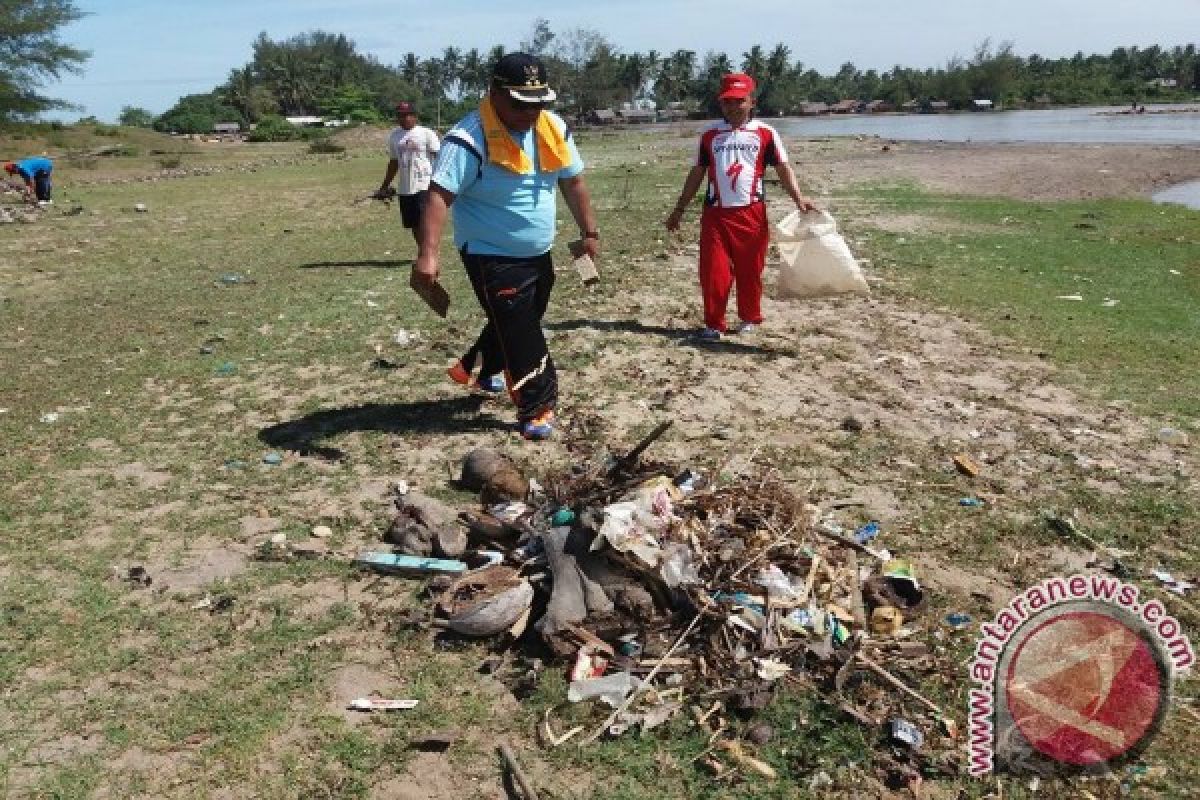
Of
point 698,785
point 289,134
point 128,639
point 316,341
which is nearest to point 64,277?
point 316,341

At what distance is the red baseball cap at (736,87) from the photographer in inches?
225

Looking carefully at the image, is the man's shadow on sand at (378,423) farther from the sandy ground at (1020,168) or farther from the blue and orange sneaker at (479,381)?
the sandy ground at (1020,168)

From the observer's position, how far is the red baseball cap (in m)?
5.71

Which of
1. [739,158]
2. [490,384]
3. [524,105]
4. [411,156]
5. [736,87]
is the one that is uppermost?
[736,87]

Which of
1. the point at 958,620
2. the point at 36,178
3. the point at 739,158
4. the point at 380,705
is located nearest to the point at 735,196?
the point at 739,158

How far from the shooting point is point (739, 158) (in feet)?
19.2

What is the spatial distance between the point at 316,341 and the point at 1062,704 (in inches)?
218

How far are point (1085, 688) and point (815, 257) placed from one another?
156 inches

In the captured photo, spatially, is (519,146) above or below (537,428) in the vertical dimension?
above

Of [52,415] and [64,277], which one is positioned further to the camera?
[64,277]

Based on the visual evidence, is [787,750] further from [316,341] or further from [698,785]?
[316,341]

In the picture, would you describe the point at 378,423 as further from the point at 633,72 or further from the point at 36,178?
the point at 633,72

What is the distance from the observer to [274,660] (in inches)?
114

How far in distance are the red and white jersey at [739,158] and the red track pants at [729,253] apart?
0.10 meters
